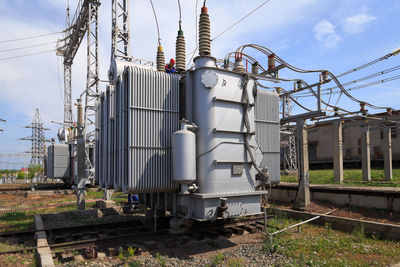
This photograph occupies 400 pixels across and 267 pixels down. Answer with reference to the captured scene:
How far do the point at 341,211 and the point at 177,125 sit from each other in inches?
327

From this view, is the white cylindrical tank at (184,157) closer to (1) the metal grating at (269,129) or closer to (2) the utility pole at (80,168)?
(1) the metal grating at (269,129)

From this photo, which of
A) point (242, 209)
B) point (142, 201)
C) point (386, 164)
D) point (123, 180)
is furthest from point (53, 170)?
point (386, 164)

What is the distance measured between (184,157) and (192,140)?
1.62ft

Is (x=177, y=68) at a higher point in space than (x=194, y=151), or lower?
higher

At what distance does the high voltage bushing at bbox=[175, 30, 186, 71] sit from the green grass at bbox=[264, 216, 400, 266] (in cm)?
567

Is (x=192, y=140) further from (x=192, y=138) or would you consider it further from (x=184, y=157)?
(x=184, y=157)

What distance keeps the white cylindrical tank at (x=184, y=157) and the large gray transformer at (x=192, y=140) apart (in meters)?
0.03

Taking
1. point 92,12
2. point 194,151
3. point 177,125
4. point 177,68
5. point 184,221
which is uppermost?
point 92,12

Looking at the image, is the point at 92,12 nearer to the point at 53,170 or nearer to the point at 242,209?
the point at 53,170

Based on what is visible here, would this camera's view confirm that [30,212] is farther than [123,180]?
Yes

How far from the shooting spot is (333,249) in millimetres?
7625

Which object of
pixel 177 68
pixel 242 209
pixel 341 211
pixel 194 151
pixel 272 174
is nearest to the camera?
pixel 194 151

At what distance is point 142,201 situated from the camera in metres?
10.7

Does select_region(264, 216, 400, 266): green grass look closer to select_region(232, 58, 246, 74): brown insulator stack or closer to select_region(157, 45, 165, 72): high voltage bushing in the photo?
select_region(232, 58, 246, 74): brown insulator stack
